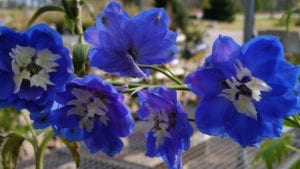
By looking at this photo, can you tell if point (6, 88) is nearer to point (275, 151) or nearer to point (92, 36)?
point (92, 36)

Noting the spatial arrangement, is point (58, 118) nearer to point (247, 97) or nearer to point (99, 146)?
point (99, 146)

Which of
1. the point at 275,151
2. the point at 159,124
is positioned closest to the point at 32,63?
the point at 159,124

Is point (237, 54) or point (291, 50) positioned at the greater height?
point (237, 54)

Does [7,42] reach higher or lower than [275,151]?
higher

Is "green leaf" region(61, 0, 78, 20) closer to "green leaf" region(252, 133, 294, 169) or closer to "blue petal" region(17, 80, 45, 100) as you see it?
"blue petal" region(17, 80, 45, 100)

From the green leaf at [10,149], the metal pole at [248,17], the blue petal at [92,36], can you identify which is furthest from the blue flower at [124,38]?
the metal pole at [248,17]

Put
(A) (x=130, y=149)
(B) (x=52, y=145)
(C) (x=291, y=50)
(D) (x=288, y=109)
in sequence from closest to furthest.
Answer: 1. (D) (x=288, y=109)
2. (A) (x=130, y=149)
3. (B) (x=52, y=145)
4. (C) (x=291, y=50)

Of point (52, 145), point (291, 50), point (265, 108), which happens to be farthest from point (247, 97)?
point (291, 50)

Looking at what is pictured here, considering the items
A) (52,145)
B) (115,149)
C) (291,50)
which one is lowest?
(52,145)
